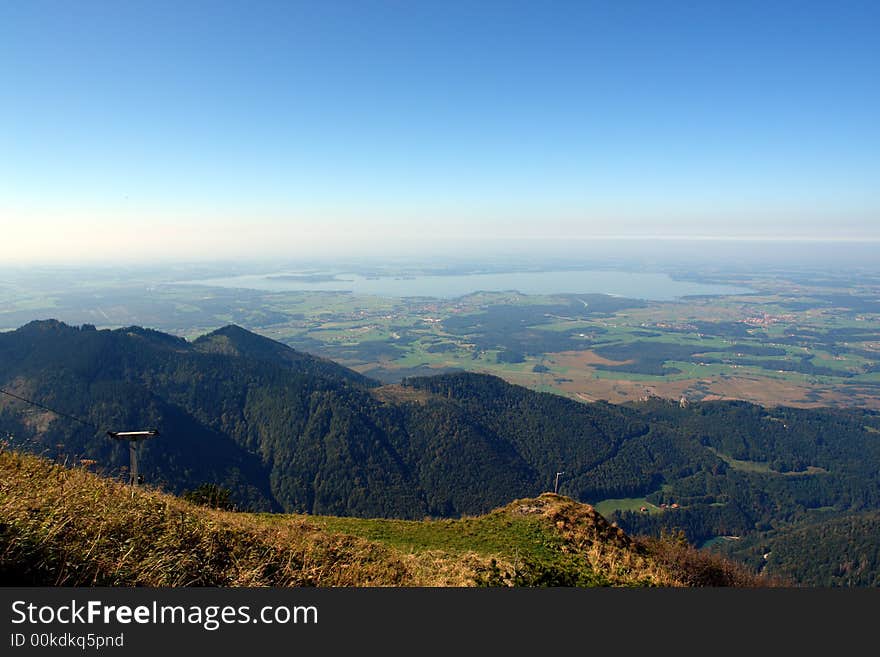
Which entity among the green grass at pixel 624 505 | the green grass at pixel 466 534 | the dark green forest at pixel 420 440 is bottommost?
the green grass at pixel 624 505

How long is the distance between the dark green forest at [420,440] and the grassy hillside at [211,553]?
70.4m

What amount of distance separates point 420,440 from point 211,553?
10352 cm

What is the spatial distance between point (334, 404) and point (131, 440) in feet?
319

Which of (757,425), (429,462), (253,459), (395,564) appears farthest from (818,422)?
(395,564)

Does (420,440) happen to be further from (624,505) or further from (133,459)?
(133,459)

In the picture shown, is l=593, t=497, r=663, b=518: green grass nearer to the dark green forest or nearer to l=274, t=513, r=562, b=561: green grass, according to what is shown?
the dark green forest

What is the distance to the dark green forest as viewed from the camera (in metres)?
83.4

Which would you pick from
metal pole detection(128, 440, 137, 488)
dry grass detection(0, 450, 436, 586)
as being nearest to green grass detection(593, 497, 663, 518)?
metal pole detection(128, 440, 137, 488)

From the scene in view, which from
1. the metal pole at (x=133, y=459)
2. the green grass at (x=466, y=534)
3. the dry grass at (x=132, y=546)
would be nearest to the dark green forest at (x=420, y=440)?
the green grass at (x=466, y=534)

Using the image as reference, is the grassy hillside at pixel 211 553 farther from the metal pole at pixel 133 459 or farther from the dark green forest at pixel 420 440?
the dark green forest at pixel 420 440

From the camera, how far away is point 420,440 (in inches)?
4235

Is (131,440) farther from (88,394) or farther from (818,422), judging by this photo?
(818,422)

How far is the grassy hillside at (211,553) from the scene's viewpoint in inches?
207

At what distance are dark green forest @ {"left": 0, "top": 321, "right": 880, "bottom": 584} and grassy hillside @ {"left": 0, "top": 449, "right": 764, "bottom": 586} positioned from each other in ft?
231
